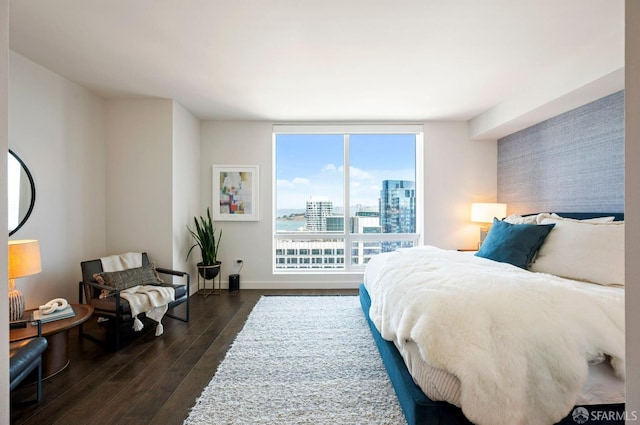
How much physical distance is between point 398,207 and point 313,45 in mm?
2965

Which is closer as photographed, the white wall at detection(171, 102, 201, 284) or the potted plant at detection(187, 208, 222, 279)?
the white wall at detection(171, 102, 201, 284)

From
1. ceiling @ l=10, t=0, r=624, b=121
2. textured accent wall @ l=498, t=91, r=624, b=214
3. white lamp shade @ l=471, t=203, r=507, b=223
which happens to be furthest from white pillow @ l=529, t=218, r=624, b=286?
white lamp shade @ l=471, t=203, r=507, b=223

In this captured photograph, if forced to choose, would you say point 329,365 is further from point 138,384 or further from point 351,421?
point 138,384

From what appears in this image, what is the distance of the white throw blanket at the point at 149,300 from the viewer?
8.54 ft

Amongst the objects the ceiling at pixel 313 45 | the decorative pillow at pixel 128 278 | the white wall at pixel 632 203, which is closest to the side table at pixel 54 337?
the decorative pillow at pixel 128 278

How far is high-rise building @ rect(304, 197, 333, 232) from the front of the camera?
15.2 ft

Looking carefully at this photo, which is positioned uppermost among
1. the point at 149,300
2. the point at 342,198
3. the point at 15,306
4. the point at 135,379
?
the point at 342,198

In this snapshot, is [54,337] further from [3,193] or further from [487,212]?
[487,212]

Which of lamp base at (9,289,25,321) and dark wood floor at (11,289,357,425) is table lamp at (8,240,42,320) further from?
dark wood floor at (11,289,357,425)

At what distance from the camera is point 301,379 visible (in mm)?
2029

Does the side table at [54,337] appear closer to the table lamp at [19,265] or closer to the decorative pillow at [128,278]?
the table lamp at [19,265]

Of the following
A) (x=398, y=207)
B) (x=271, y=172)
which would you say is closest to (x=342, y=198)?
(x=398, y=207)

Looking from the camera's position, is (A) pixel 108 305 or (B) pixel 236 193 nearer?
(A) pixel 108 305

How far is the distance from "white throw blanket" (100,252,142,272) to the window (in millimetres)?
1926
